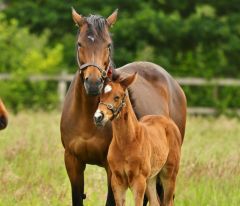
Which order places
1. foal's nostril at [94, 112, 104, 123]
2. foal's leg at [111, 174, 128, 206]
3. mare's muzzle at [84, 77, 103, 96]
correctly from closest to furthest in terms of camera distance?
foal's nostril at [94, 112, 104, 123]
foal's leg at [111, 174, 128, 206]
mare's muzzle at [84, 77, 103, 96]

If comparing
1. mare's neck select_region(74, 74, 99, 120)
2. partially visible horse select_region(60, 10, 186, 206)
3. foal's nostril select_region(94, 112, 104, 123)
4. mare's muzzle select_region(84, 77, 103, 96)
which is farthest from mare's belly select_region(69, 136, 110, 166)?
foal's nostril select_region(94, 112, 104, 123)

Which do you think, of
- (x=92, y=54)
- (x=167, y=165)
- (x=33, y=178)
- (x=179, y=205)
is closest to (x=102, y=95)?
(x=92, y=54)

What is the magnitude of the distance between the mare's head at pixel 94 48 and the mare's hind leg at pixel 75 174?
2.50 feet

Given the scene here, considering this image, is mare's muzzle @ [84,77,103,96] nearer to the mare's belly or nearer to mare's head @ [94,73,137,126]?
mare's head @ [94,73,137,126]

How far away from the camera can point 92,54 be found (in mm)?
6938

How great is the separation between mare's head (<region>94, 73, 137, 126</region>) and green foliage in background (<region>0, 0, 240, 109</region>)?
16036 mm

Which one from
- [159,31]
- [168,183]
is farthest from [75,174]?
[159,31]

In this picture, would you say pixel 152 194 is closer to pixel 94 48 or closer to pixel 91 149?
pixel 91 149

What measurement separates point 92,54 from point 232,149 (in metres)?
4.89

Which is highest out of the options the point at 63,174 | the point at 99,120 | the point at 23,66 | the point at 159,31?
the point at 99,120

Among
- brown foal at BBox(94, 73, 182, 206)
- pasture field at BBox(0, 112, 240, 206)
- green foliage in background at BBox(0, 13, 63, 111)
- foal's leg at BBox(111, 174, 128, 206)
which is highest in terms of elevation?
brown foal at BBox(94, 73, 182, 206)

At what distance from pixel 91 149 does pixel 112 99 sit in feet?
3.24

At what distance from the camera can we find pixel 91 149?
720 centimetres

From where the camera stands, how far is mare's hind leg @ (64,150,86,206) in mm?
7383
